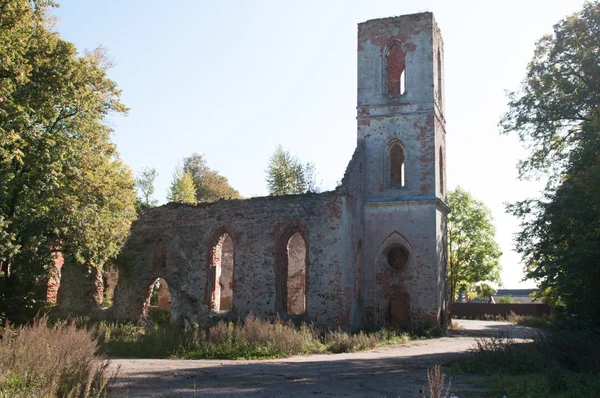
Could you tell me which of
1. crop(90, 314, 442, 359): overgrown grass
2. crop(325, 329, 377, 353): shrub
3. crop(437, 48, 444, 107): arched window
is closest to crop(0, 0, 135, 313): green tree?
crop(90, 314, 442, 359): overgrown grass

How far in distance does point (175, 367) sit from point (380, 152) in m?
14.5

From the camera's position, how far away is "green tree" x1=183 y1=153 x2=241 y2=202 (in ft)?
169

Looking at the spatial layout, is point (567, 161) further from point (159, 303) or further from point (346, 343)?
point (159, 303)

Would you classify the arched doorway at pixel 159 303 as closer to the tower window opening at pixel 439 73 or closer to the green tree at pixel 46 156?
the green tree at pixel 46 156

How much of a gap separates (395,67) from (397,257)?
28.5 ft

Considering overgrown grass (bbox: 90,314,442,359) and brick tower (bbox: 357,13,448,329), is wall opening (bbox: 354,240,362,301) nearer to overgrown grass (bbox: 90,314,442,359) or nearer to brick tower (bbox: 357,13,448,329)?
brick tower (bbox: 357,13,448,329)

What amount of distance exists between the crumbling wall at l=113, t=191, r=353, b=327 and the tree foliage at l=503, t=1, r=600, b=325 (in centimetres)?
669

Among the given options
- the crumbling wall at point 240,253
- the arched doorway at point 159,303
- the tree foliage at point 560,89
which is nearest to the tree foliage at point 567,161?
the tree foliage at point 560,89

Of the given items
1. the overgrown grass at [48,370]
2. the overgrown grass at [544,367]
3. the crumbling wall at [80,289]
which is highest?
the crumbling wall at [80,289]

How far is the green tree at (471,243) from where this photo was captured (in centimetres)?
4309

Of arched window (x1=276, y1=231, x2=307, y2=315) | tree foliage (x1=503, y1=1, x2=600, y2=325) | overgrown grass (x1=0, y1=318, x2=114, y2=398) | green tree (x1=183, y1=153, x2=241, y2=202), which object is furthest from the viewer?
green tree (x1=183, y1=153, x2=241, y2=202)

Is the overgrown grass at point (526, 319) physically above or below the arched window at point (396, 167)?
below

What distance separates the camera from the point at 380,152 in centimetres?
2391

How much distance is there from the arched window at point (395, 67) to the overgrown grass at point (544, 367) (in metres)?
14.3
